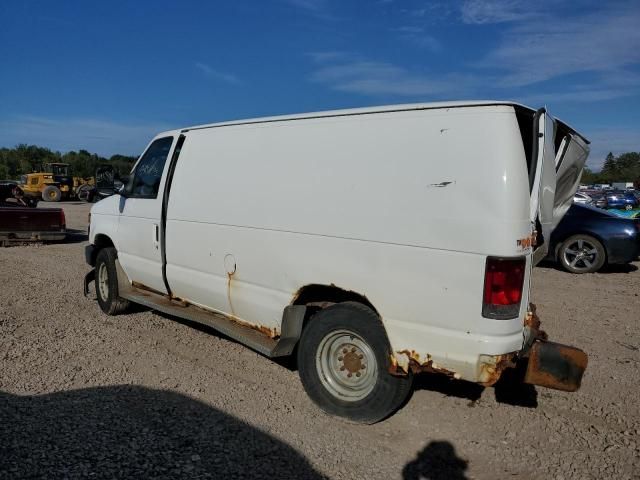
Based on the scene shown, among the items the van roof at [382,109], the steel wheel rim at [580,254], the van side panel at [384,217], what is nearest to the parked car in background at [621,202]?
the steel wheel rim at [580,254]

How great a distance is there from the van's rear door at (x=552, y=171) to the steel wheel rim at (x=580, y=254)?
5768mm

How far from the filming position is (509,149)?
2.93 meters

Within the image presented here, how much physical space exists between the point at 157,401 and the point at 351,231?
81.1 inches

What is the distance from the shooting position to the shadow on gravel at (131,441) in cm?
300

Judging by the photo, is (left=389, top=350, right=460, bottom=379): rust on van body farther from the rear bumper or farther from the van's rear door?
the van's rear door

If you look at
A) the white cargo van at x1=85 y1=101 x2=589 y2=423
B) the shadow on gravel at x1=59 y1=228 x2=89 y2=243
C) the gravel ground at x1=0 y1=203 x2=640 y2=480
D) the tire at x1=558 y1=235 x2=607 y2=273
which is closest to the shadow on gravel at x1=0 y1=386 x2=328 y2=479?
the gravel ground at x1=0 y1=203 x2=640 y2=480

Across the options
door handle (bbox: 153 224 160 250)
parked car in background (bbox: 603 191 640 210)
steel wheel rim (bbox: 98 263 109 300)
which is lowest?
steel wheel rim (bbox: 98 263 109 300)

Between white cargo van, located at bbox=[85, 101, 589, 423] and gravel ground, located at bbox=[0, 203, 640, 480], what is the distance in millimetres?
389

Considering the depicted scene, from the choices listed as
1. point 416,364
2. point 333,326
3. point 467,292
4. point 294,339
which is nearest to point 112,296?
point 294,339

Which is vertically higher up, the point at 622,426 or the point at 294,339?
the point at 294,339

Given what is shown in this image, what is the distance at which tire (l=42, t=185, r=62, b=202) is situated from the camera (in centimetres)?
3231

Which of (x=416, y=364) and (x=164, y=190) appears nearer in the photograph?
(x=416, y=364)

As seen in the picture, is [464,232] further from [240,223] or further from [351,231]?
[240,223]

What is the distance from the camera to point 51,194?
107 ft
